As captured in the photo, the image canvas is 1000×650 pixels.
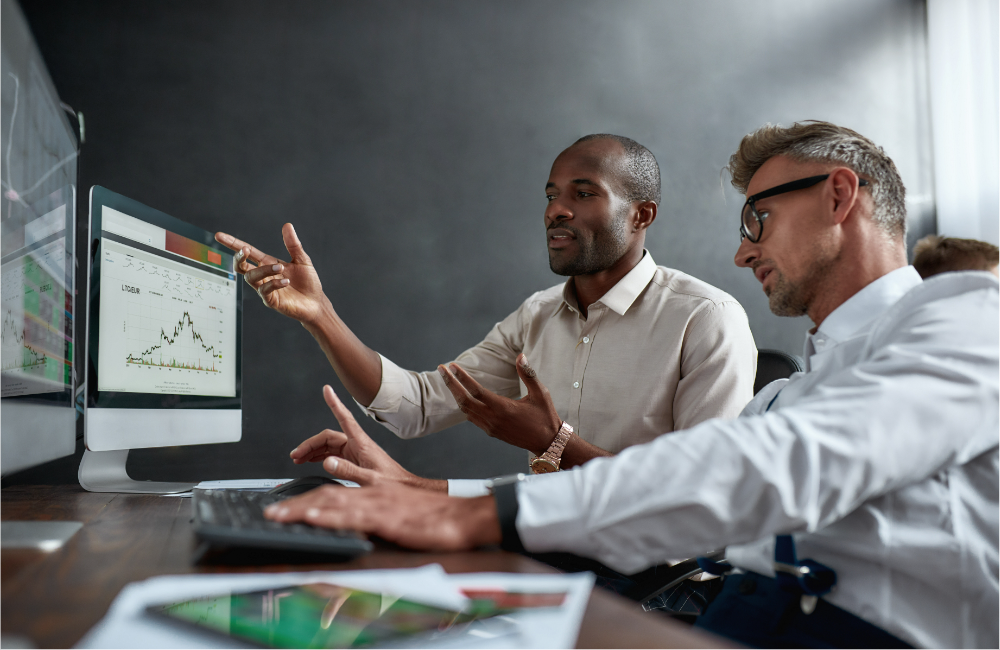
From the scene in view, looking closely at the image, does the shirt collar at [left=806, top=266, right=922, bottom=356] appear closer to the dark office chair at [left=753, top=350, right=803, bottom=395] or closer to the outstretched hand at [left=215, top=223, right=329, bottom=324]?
the dark office chair at [left=753, top=350, right=803, bottom=395]

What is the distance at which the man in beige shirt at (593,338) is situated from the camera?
5.07ft

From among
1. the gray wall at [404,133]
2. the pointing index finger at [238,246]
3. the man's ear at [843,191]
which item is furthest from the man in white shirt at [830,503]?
the gray wall at [404,133]

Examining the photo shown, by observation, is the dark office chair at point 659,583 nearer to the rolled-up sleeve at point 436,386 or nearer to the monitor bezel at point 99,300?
the rolled-up sleeve at point 436,386

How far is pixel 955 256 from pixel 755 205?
50.5 inches

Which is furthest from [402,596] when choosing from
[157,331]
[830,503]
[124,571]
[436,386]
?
[436,386]

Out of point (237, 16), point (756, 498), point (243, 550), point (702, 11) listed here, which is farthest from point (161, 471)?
point (702, 11)

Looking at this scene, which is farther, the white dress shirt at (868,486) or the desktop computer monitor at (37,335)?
the desktop computer monitor at (37,335)

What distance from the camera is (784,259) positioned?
1.11 meters

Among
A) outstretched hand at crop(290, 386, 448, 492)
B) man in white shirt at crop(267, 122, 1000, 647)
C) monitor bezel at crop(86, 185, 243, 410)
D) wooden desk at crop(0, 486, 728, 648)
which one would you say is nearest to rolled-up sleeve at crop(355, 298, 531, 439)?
monitor bezel at crop(86, 185, 243, 410)

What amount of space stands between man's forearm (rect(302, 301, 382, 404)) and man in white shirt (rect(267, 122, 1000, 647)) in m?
1.08

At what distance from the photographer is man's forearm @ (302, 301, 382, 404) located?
1697 mm

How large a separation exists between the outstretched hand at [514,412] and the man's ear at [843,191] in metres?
0.63

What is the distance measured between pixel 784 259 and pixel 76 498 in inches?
Result: 52.8

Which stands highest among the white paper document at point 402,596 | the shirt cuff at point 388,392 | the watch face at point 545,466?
the shirt cuff at point 388,392
